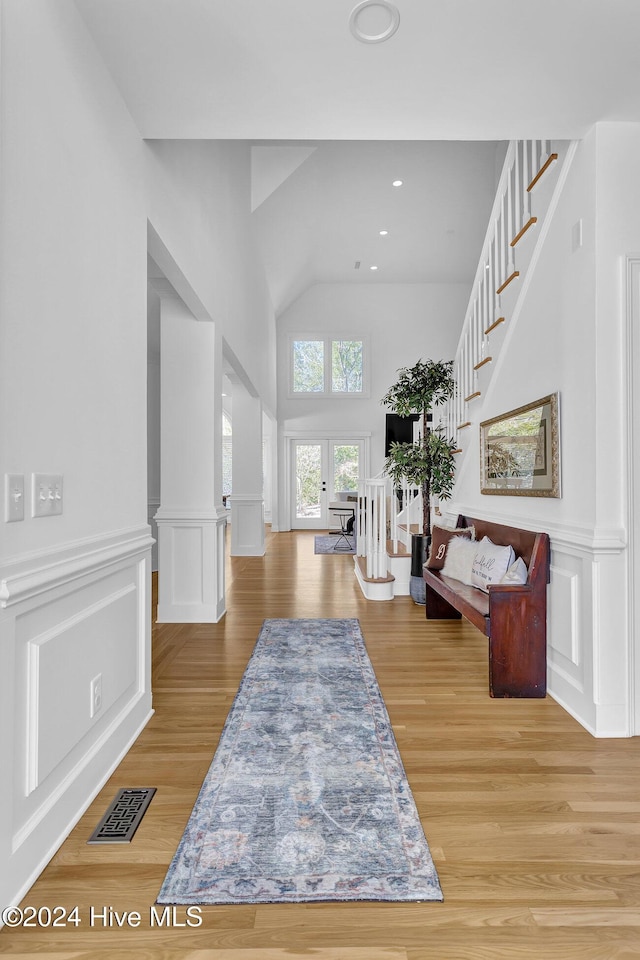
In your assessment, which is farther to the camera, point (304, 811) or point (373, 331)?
point (373, 331)

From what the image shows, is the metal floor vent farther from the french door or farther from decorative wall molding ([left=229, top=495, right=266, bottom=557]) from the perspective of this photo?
the french door

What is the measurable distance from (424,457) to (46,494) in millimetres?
3651

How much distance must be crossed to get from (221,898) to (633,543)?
6.74 feet

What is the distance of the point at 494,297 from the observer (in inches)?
150

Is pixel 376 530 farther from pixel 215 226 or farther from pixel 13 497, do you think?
pixel 13 497

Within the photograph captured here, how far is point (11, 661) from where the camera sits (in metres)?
1.35

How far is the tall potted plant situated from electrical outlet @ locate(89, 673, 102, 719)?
10.5 feet

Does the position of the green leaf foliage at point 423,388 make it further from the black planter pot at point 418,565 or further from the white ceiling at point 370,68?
the white ceiling at point 370,68

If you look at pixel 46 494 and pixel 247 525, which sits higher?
pixel 46 494

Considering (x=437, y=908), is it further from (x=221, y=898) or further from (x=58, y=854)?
(x=58, y=854)

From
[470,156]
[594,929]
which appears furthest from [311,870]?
[470,156]

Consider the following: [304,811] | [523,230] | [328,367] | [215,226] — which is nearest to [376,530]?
[523,230]

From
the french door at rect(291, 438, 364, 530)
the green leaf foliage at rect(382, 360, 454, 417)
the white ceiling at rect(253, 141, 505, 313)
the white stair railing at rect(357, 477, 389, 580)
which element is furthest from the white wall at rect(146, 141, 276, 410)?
the french door at rect(291, 438, 364, 530)

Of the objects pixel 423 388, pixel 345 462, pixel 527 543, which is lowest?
pixel 527 543
